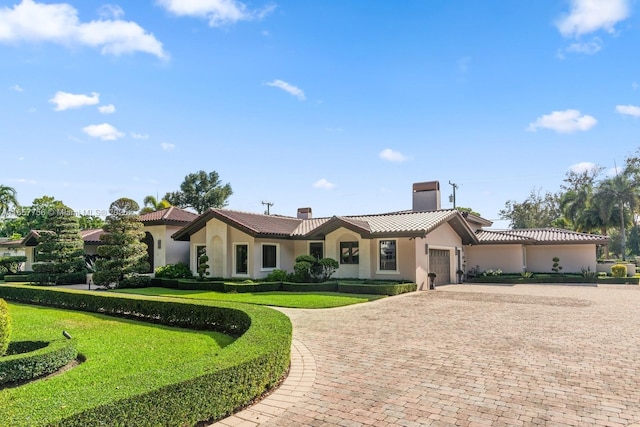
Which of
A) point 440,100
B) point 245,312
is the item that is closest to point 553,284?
point 440,100

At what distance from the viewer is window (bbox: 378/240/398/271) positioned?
21.1 metres

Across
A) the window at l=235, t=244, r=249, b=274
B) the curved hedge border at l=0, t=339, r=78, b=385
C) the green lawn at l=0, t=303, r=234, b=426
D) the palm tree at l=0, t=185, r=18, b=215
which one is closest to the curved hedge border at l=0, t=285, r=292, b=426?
the green lawn at l=0, t=303, r=234, b=426

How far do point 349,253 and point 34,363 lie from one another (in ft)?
56.1

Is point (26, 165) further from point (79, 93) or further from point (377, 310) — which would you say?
point (377, 310)

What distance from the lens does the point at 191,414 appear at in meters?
4.44

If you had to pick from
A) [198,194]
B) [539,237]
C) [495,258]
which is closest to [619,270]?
[539,237]

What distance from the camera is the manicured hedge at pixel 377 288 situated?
17844 millimetres

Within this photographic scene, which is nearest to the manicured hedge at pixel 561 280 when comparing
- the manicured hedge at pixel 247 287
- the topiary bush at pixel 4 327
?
the manicured hedge at pixel 247 287

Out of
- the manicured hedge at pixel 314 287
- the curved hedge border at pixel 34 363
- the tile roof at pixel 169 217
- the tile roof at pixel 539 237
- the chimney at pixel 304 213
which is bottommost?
the manicured hedge at pixel 314 287

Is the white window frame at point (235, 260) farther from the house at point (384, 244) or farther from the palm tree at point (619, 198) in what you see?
the palm tree at point (619, 198)

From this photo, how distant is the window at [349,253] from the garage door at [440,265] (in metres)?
4.20

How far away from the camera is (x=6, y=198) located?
46.4 metres

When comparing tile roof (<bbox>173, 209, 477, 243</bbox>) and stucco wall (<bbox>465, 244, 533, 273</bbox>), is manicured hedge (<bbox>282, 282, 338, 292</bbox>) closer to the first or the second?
tile roof (<bbox>173, 209, 477, 243</bbox>)

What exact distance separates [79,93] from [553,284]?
87.3 ft
